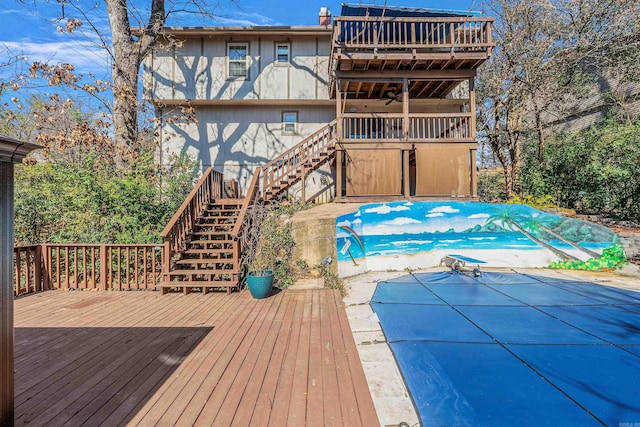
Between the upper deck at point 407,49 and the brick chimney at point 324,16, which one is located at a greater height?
the brick chimney at point 324,16

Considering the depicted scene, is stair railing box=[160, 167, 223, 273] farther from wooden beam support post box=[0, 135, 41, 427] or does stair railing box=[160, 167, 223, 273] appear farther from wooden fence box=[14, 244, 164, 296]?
wooden beam support post box=[0, 135, 41, 427]

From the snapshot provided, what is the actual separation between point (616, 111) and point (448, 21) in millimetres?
7779

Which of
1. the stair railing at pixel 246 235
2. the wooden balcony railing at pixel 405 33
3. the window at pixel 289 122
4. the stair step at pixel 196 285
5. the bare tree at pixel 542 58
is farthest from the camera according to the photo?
the window at pixel 289 122

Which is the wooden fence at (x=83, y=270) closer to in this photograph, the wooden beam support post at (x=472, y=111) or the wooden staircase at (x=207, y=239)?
the wooden staircase at (x=207, y=239)

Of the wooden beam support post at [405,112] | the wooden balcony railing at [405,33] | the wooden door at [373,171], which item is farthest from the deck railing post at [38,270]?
the wooden beam support post at [405,112]

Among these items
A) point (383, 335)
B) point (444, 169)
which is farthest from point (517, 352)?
point (444, 169)

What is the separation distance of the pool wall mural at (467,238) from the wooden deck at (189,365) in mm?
2298

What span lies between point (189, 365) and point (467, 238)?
258 inches

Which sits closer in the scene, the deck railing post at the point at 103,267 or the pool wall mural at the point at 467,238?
the deck railing post at the point at 103,267

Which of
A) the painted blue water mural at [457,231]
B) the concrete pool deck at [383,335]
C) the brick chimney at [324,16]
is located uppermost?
the brick chimney at [324,16]

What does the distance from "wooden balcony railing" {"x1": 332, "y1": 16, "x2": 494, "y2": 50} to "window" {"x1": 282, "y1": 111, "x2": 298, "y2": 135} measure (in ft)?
11.7

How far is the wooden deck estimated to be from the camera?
2412 millimetres

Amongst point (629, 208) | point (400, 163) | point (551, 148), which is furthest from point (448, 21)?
point (629, 208)

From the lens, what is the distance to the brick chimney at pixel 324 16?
12.1 m
